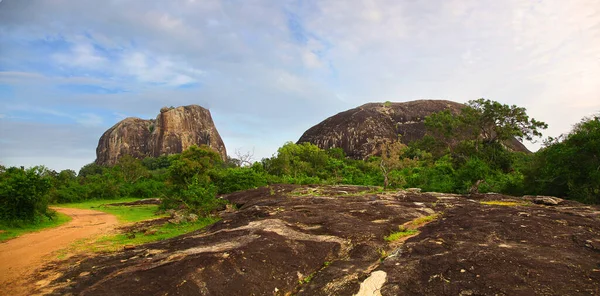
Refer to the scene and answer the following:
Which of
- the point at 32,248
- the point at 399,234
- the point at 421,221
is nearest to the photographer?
the point at 399,234

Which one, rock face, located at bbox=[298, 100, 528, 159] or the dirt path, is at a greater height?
rock face, located at bbox=[298, 100, 528, 159]

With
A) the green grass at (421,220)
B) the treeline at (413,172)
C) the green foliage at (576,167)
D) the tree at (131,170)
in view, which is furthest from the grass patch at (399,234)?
the tree at (131,170)

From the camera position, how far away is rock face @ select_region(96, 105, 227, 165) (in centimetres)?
7412

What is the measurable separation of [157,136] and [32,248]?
68.5 m

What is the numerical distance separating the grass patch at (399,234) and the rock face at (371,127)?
49630 millimetres

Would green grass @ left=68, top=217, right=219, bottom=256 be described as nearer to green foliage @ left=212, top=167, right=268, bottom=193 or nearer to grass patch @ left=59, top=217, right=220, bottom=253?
grass patch @ left=59, top=217, right=220, bottom=253

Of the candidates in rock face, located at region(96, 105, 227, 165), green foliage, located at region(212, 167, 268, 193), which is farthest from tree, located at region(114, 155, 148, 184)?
rock face, located at region(96, 105, 227, 165)

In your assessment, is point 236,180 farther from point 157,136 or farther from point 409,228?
point 157,136

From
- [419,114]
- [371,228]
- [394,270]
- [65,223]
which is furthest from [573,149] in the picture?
[419,114]

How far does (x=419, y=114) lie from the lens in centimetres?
6756

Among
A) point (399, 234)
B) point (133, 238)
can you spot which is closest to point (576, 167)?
point (399, 234)

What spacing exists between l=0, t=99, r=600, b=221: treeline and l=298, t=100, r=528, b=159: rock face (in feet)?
41.2

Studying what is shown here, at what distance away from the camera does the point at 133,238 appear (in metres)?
11.5

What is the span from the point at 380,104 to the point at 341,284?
69.2 m
